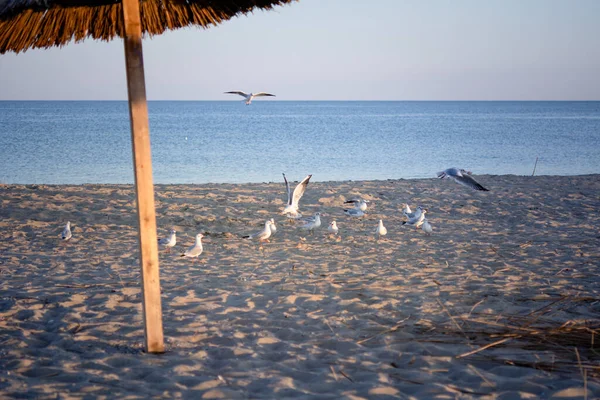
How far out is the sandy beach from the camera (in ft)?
12.7

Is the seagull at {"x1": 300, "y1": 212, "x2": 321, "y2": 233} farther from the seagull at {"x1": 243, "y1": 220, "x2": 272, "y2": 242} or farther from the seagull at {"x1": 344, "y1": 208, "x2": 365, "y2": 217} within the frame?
the seagull at {"x1": 344, "y1": 208, "x2": 365, "y2": 217}

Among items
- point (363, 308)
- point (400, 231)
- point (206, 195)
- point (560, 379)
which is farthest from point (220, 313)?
point (206, 195)

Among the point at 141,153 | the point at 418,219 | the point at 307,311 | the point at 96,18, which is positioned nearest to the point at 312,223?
the point at 418,219

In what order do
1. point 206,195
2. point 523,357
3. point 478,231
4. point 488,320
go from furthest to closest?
point 206,195 → point 478,231 → point 488,320 → point 523,357

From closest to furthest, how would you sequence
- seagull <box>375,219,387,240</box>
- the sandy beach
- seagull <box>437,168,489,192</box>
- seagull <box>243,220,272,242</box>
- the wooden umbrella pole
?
the sandy beach < the wooden umbrella pole < seagull <box>243,220,272,242</box> < seagull <box>437,168,489,192</box> < seagull <box>375,219,387,240</box>

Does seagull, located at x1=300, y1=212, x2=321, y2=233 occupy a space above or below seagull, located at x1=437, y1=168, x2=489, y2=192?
below

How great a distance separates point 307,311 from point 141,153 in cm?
217

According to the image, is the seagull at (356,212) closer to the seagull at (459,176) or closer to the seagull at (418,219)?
the seagull at (418,219)

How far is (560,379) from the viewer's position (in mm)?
3846

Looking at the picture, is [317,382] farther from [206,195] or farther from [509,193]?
[509,193]

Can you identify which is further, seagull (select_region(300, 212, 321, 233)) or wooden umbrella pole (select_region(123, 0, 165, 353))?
seagull (select_region(300, 212, 321, 233))

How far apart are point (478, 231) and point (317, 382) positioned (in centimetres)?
664

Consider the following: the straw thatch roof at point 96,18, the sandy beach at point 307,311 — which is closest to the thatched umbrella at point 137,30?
the straw thatch roof at point 96,18

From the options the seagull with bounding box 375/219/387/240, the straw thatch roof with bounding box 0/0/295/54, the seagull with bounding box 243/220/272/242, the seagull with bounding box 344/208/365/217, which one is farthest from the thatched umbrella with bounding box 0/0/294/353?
the seagull with bounding box 344/208/365/217
